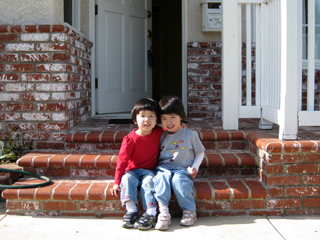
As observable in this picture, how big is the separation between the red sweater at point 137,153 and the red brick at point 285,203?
87 centimetres

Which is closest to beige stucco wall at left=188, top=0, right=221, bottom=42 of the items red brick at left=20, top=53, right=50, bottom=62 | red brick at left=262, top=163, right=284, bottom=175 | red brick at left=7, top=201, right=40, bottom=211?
red brick at left=20, top=53, right=50, bottom=62

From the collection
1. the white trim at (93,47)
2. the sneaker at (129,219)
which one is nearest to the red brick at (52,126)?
the white trim at (93,47)

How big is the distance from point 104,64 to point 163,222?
2526 millimetres

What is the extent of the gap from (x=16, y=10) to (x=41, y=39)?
372 millimetres

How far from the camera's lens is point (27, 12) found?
2.92 metres

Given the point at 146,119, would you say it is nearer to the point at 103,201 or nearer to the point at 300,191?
the point at 103,201

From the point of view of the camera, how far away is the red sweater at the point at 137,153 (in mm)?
2303

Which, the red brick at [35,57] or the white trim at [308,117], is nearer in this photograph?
the white trim at [308,117]

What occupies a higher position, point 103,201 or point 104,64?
point 104,64

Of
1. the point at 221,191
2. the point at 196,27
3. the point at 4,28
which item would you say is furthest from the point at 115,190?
the point at 196,27

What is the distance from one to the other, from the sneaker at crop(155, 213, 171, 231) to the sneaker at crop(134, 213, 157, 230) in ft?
0.14

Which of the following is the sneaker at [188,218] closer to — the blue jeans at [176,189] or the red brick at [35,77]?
the blue jeans at [176,189]

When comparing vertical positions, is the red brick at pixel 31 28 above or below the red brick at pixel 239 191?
above

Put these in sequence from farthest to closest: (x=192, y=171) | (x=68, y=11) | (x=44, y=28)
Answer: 1. (x=68, y=11)
2. (x=44, y=28)
3. (x=192, y=171)
